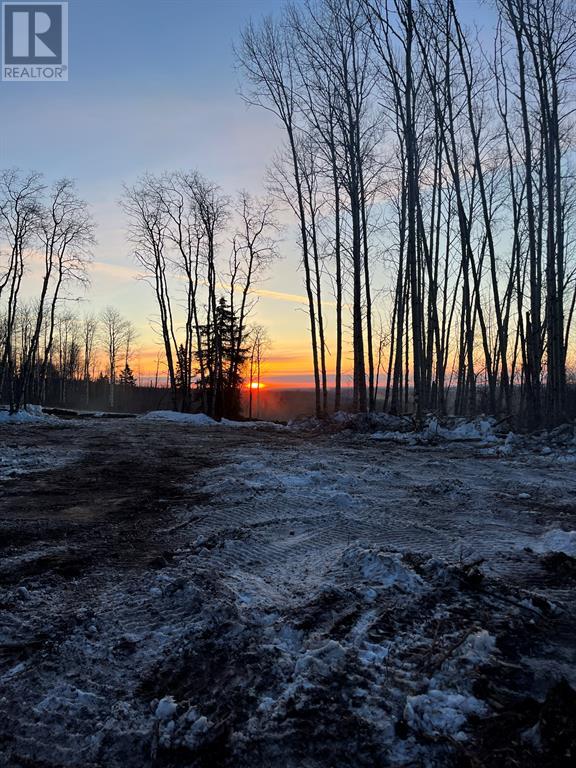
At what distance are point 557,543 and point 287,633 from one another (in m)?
2.52

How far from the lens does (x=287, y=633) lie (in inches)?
88.6

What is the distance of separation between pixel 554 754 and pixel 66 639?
214 cm

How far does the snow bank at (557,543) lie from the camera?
3398mm

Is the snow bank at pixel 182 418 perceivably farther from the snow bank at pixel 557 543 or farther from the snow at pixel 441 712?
the snow at pixel 441 712

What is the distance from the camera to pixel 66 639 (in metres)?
2.25

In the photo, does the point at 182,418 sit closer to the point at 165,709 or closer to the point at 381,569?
the point at 381,569

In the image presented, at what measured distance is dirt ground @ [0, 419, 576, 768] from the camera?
1.58m

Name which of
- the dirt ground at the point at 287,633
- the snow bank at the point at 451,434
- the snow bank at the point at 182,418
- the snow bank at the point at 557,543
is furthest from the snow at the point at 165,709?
the snow bank at the point at 182,418

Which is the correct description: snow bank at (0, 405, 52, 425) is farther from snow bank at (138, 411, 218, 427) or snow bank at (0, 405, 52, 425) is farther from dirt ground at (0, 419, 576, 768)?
dirt ground at (0, 419, 576, 768)

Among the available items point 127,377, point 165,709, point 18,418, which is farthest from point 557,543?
point 127,377

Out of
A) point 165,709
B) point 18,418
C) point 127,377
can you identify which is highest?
point 127,377

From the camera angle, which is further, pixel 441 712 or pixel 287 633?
pixel 287 633

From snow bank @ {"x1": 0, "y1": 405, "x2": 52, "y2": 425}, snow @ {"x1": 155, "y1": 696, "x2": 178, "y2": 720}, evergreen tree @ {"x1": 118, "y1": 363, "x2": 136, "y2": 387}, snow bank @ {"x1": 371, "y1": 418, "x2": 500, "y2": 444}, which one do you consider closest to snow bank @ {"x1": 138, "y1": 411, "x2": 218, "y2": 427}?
snow bank @ {"x1": 0, "y1": 405, "x2": 52, "y2": 425}

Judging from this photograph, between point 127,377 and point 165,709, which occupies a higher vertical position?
point 127,377
